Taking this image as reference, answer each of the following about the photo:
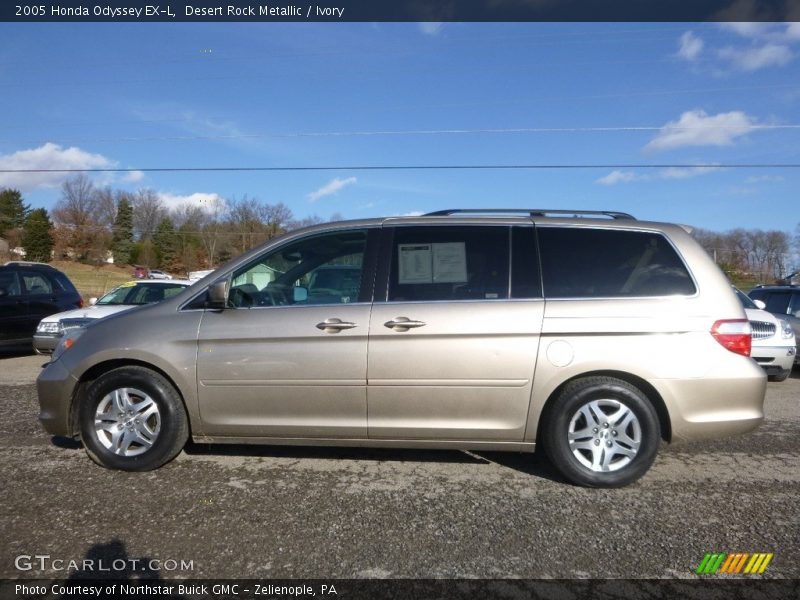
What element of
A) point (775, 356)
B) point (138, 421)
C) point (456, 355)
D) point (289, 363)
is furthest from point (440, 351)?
point (775, 356)

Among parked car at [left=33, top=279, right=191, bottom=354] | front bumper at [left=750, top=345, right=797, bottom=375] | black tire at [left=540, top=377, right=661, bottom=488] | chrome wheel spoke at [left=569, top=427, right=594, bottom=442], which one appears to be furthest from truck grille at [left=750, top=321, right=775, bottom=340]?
parked car at [left=33, top=279, right=191, bottom=354]

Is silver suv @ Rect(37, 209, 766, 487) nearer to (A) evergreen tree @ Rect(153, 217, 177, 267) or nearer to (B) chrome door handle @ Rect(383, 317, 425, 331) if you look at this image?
(B) chrome door handle @ Rect(383, 317, 425, 331)

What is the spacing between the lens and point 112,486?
374 cm

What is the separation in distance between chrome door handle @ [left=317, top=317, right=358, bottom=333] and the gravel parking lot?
41.7 inches

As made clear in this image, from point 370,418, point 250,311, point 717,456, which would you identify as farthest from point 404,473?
point 717,456

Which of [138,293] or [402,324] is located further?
[138,293]

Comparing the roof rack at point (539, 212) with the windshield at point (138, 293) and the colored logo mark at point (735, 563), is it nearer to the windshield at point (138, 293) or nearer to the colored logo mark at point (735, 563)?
the colored logo mark at point (735, 563)

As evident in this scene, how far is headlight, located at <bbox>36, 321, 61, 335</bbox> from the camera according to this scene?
883 cm

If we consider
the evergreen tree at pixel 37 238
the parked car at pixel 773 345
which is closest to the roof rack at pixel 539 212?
the parked car at pixel 773 345

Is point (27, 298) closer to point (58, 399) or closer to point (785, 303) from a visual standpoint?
point (58, 399)

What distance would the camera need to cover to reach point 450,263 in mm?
3961

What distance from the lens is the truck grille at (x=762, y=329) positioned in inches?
315

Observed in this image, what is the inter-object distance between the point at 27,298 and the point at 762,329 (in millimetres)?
12050

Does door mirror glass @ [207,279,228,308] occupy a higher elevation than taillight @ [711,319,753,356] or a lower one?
higher
